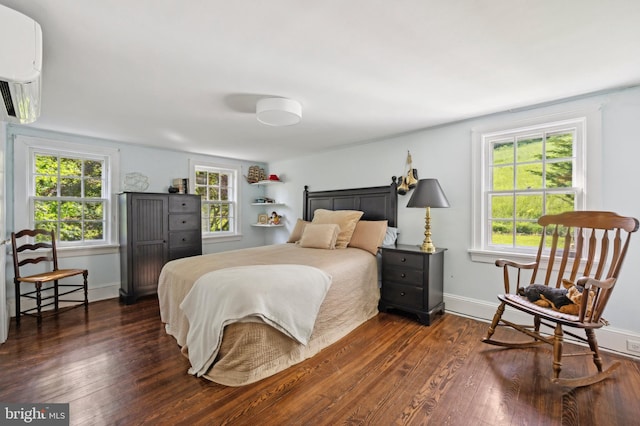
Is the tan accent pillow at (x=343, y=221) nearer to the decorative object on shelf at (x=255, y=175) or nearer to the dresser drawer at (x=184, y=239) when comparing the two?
the dresser drawer at (x=184, y=239)

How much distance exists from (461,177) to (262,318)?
2563 mm

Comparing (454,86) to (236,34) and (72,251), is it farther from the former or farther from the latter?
(72,251)

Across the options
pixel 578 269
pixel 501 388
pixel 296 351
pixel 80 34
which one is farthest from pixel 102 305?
pixel 578 269

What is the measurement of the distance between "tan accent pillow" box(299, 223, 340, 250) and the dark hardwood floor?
1.10 m

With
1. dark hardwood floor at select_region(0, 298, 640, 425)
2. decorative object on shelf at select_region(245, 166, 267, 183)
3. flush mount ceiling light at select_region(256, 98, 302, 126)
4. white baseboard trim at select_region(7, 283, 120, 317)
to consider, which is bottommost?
dark hardwood floor at select_region(0, 298, 640, 425)

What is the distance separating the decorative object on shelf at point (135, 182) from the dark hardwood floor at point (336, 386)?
2004 mm

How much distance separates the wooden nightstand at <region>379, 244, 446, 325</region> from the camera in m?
2.87

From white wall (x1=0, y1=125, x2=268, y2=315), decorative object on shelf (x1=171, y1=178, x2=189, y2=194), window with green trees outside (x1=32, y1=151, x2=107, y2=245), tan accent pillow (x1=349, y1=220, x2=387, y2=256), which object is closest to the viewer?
white wall (x1=0, y1=125, x2=268, y2=315)

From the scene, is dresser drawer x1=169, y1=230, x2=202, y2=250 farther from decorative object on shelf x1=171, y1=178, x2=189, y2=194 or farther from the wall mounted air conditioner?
→ the wall mounted air conditioner

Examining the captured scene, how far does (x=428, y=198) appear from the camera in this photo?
2943 mm

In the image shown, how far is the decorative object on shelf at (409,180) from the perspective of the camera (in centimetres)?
343

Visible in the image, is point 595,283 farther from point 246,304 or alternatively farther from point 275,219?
point 275,219

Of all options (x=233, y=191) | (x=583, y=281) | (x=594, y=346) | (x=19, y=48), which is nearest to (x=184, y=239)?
(x=233, y=191)

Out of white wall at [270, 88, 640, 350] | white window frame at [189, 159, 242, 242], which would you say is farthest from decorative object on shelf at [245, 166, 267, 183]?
white wall at [270, 88, 640, 350]
